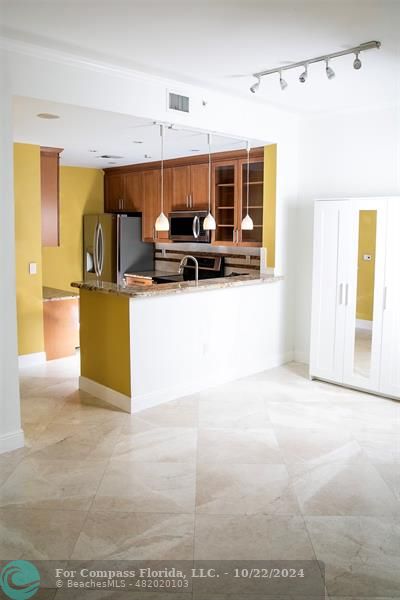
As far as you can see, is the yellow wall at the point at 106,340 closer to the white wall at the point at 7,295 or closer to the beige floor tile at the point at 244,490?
the white wall at the point at 7,295

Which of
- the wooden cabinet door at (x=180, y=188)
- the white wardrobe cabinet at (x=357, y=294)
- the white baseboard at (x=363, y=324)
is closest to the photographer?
the white wardrobe cabinet at (x=357, y=294)

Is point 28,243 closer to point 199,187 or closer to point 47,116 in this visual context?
point 47,116

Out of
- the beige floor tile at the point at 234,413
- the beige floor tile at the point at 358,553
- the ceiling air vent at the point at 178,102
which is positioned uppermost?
the ceiling air vent at the point at 178,102

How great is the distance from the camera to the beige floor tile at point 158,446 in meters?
3.65

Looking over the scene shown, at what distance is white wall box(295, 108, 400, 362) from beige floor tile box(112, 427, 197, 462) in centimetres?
248

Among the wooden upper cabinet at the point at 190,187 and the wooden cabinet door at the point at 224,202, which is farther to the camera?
the wooden upper cabinet at the point at 190,187

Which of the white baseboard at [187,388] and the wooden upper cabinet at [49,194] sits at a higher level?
the wooden upper cabinet at [49,194]

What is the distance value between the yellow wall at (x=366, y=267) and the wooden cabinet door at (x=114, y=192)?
13.4 feet

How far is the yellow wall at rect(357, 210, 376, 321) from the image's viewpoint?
4.84 metres

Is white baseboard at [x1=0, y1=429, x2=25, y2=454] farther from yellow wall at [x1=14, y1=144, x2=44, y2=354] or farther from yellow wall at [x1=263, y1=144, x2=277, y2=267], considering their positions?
yellow wall at [x1=263, y1=144, x2=277, y2=267]

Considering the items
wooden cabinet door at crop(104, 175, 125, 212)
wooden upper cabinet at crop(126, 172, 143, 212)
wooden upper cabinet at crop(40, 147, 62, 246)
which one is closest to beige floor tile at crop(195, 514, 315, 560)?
wooden upper cabinet at crop(40, 147, 62, 246)

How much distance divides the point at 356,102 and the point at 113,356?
126 inches

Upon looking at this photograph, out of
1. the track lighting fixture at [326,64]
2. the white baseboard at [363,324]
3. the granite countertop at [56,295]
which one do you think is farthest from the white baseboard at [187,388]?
the track lighting fixture at [326,64]

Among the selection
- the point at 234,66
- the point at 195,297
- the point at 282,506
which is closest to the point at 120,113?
the point at 234,66
